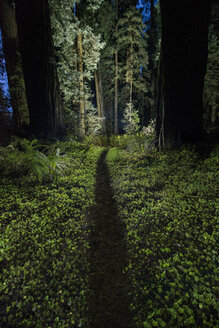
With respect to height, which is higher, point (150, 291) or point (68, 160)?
point (68, 160)

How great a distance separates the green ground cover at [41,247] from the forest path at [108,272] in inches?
4.5

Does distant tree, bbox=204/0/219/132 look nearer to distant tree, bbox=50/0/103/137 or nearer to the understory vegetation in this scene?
the understory vegetation

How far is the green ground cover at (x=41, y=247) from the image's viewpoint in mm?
1507

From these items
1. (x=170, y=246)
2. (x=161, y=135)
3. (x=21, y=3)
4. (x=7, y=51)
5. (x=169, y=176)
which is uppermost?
(x=21, y=3)

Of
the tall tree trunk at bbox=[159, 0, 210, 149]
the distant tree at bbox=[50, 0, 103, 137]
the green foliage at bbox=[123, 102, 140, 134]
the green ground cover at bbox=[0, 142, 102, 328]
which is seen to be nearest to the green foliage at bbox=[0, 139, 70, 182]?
the green ground cover at bbox=[0, 142, 102, 328]

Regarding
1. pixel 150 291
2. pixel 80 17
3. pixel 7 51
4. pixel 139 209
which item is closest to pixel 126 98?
pixel 80 17

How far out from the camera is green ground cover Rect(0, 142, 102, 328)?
151 cm

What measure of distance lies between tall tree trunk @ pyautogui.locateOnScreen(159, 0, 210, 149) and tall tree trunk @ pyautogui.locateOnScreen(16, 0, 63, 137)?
369 cm

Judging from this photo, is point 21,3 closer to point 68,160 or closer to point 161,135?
point 68,160

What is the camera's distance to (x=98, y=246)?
91.9 inches

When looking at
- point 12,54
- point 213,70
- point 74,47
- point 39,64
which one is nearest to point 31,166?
point 39,64

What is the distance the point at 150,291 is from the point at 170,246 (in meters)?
0.64

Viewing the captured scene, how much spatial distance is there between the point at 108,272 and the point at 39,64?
6.10 metres

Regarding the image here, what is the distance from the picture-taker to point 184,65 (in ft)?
14.3
